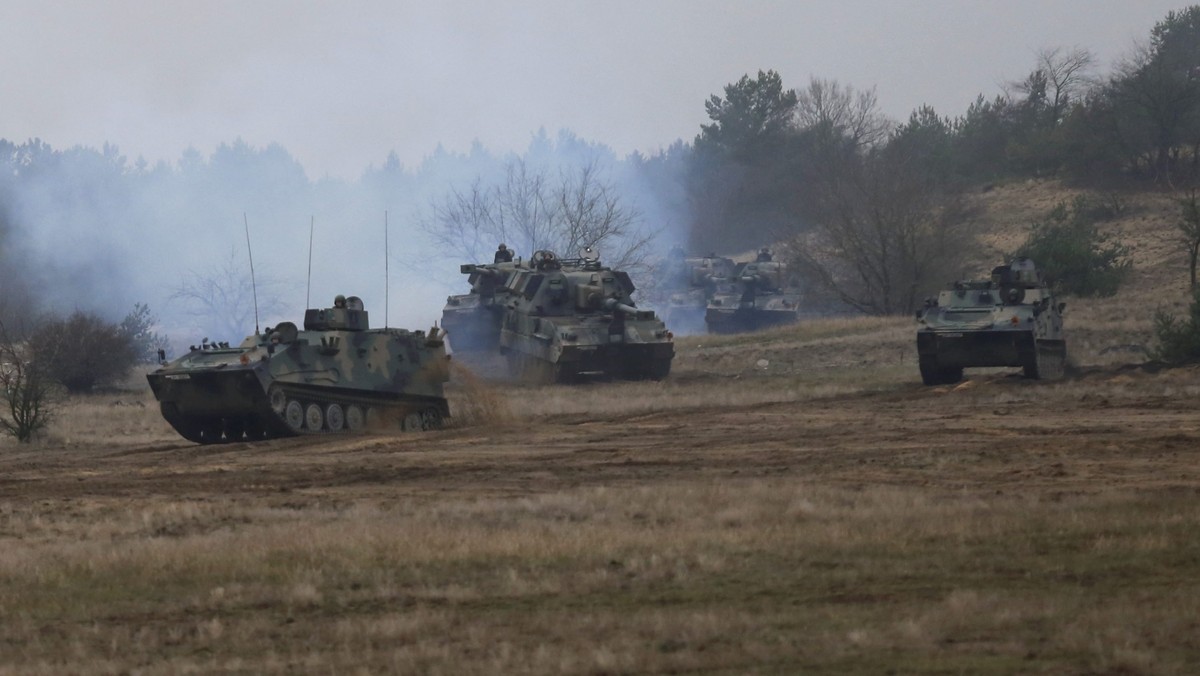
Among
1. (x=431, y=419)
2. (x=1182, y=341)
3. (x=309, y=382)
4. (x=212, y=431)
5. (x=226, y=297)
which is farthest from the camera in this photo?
(x=226, y=297)

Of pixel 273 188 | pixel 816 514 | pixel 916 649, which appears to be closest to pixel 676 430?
pixel 816 514

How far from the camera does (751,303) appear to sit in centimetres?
5409

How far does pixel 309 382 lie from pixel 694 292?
35.2 m

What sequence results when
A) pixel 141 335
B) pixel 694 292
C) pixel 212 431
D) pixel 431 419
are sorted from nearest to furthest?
pixel 212 431
pixel 431 419
pixel 141 335
pixel 694 292

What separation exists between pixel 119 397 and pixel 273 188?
956 inches

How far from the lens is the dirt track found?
15656 millimetres

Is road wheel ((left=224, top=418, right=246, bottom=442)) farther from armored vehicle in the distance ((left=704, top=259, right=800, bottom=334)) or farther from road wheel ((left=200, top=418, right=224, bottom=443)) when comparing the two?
armored vehicle in the distance ((left=704, top=259, right=800, bottom=334))

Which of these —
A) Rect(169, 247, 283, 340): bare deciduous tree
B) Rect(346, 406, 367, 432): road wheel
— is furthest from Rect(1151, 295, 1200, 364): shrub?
Rect(169, 247, 283, 340): bare deciduous tree

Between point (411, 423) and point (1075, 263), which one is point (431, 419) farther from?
point (1075, 263)

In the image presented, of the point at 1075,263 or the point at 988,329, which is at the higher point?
the point at 1075,263

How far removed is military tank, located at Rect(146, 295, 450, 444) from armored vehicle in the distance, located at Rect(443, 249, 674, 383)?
827 cm

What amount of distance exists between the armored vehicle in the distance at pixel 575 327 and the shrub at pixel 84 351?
368 inches

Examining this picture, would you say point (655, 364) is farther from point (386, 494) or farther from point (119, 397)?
point (386, 494)

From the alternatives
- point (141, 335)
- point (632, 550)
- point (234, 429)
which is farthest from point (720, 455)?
point (141, 335)
